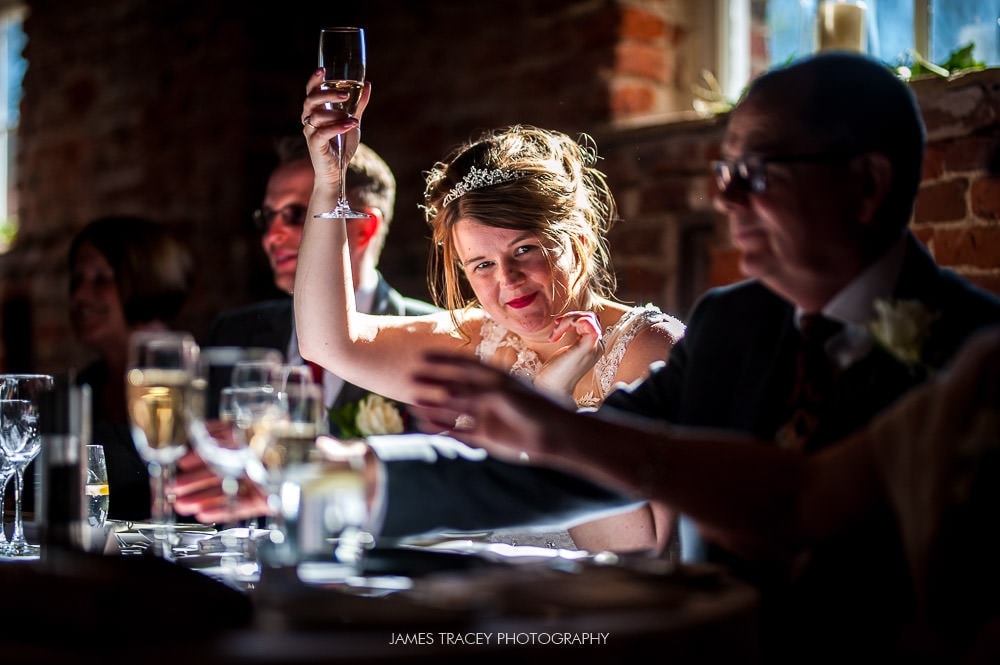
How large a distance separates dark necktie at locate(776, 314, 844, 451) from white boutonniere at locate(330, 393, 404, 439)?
3.51 feet

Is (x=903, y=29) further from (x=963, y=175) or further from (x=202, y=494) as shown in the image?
(x=202, y=494)

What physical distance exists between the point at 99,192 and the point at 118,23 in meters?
0.76

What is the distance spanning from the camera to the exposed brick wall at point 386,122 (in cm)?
353

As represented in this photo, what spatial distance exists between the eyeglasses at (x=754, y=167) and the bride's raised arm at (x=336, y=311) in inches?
37.4

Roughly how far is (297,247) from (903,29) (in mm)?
1796

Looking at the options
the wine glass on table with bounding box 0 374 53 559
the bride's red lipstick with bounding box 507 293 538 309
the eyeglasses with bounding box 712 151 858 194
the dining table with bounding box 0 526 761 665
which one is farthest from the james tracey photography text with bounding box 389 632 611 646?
the bride's red lipstick with bounding box 507 293 538 309

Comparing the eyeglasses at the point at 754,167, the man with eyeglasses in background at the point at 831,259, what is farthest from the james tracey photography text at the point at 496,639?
the eyeglasses at the point at 754,167

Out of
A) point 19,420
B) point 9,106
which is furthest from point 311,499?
point 9,106

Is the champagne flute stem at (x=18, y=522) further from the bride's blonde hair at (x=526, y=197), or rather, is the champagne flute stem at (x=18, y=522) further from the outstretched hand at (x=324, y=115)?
the bride's blonde hair at (x=526, y=197)

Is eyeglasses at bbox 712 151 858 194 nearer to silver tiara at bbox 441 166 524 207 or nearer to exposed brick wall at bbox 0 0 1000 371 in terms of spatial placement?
silver tiara at bbox 441 166 524 207

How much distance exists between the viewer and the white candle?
10.2ft

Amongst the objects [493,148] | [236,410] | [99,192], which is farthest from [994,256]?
[99,192]

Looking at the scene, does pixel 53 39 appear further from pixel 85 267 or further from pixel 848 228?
pixel 848 228

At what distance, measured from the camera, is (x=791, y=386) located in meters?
1.53
